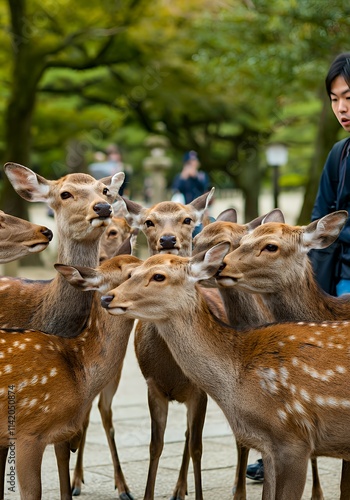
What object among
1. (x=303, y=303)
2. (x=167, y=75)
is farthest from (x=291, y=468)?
(x=167, y=75)

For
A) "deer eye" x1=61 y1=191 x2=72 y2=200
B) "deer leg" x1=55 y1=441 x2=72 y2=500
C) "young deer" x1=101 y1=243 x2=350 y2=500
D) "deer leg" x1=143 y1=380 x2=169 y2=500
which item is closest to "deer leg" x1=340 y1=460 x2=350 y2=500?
"young deer" x1=101 y1=243 x2=350 y2=500

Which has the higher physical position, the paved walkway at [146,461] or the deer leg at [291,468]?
the deer leg at [291,468]

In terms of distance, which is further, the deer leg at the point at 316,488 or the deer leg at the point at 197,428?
the deer leg at the point at 316,488

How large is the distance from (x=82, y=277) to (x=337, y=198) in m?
1.48

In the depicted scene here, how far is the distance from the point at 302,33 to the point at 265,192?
34844mm

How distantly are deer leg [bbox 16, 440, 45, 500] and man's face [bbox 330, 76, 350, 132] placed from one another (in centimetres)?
213

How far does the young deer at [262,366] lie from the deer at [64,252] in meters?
0.67

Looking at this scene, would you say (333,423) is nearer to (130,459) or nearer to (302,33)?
(130,459)

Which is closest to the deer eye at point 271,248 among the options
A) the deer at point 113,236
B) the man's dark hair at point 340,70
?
the man's dark hair at point 340,70

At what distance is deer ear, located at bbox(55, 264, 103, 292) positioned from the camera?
454 centimetres

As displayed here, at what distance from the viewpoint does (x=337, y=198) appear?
5273mm

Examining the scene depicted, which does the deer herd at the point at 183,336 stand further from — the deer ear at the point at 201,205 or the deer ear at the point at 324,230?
the deer ear at the point at 201,205

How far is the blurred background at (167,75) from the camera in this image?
16703mm

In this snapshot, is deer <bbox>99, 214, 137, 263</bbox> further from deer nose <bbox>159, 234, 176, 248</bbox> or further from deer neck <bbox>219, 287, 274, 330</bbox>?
deer neck <bbox>219, 287, 274, 330</bbox>
